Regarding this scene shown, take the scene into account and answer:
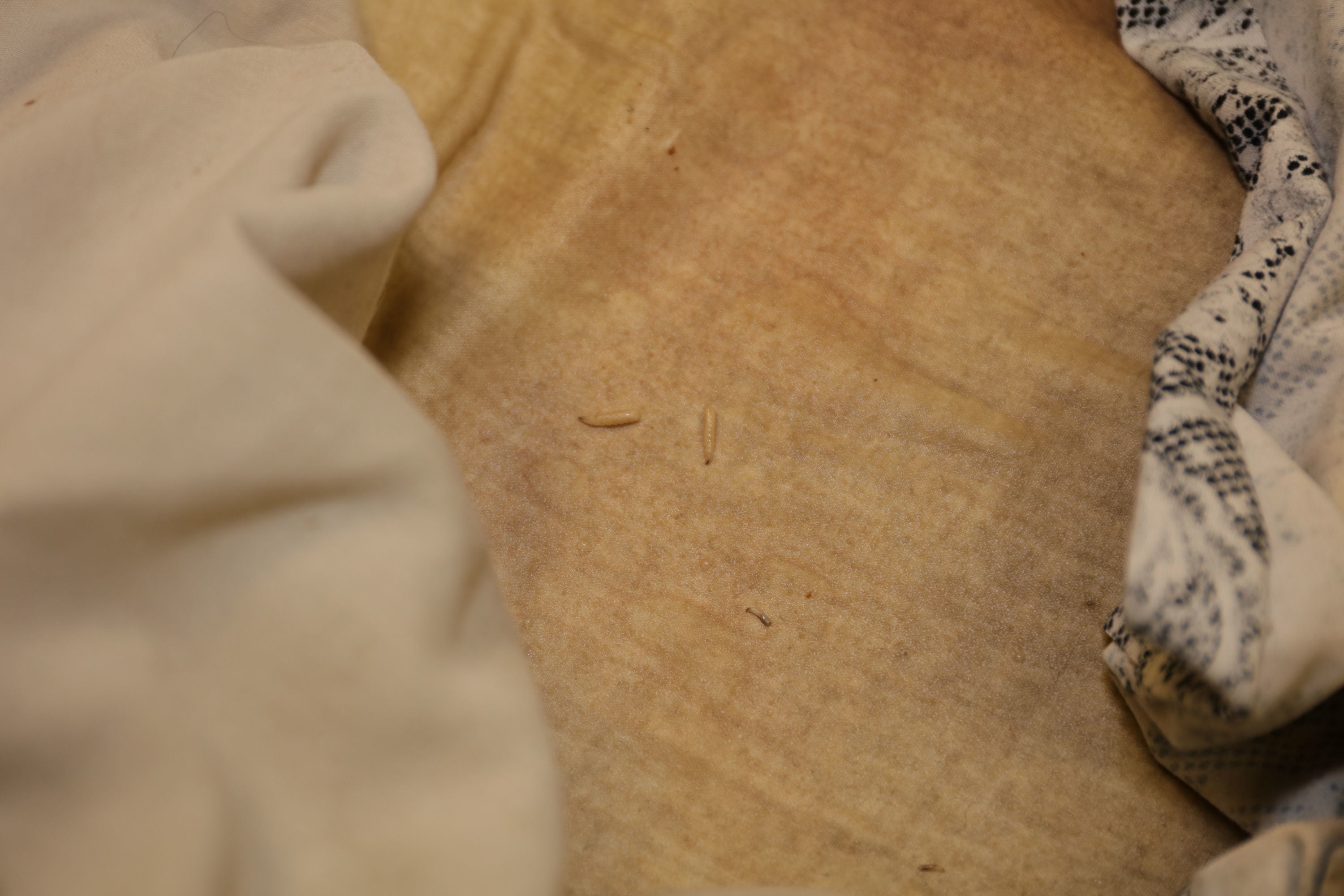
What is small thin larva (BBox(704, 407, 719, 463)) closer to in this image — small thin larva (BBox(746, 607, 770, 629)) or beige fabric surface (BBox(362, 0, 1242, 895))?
beige fabric surface (BBox(362, 0, 1242, 895))

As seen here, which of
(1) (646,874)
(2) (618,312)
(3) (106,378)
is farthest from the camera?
(2) (618,312)

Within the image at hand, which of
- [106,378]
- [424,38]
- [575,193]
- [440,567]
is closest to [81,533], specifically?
[106,378]

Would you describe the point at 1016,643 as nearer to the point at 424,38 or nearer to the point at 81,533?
the point at 81,533

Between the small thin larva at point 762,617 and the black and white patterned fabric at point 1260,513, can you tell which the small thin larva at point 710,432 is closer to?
the small thin larva at point 762,617

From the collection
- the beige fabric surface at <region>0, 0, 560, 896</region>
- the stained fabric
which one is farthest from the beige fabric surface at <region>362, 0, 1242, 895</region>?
the beige fabric surface at <region>0, 0, 560, 896</region>

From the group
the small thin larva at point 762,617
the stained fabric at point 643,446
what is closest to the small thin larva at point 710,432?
the stained fabric at point 643,446

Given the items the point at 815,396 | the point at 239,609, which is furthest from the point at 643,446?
the point at 239,609

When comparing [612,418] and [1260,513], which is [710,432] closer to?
[612,418]
